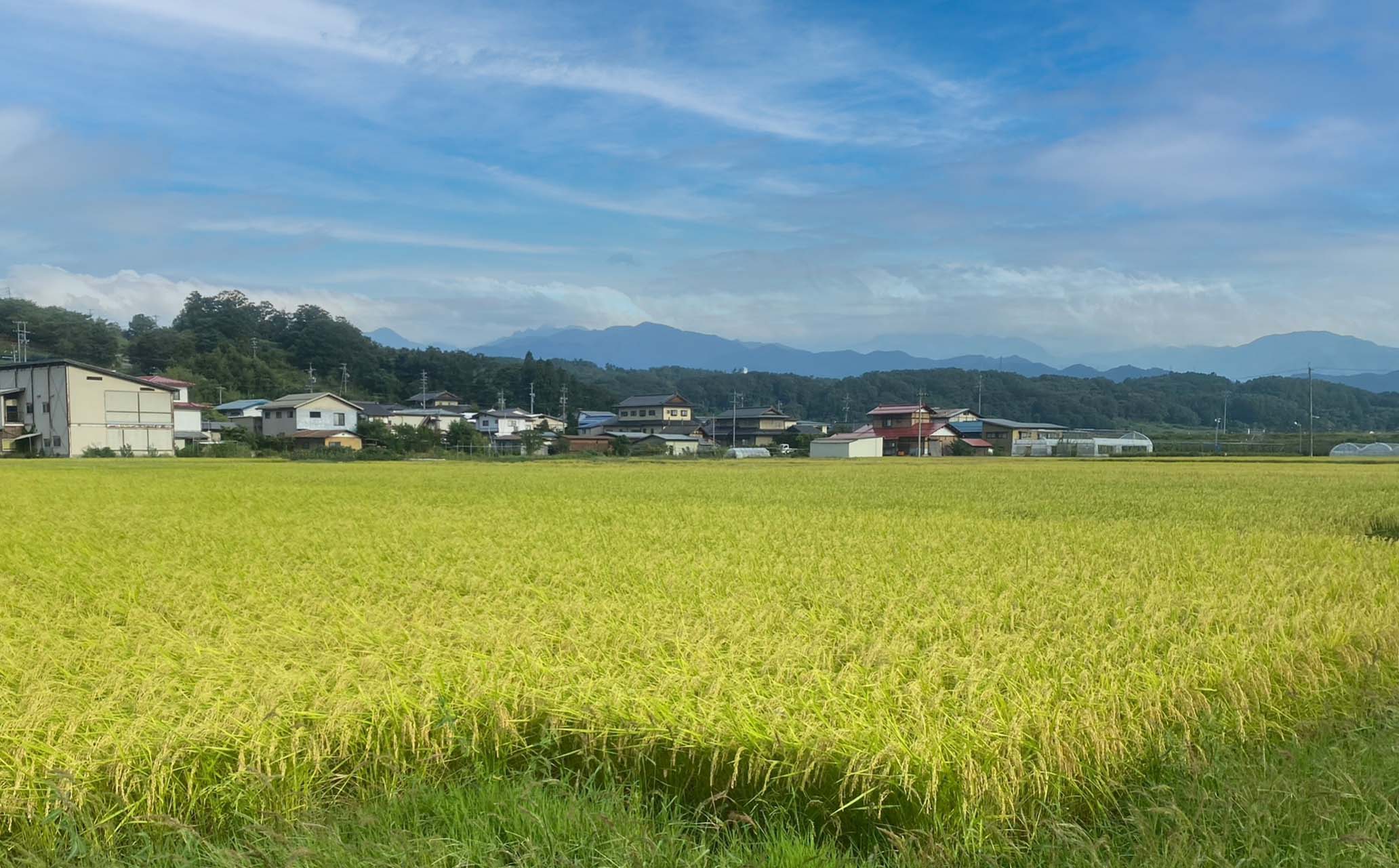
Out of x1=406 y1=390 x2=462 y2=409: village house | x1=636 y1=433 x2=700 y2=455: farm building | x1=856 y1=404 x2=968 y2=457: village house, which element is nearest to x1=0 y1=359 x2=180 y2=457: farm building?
x1=636 y1=433 x2=700 y2=455: farm building

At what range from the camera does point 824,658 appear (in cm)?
421

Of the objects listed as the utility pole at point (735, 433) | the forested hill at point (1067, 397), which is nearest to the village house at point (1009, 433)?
the utility pole at point (735, 433)

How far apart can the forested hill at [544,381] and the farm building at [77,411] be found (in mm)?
28008

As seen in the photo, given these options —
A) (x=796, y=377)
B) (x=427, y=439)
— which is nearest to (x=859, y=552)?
(x=427, y=439)

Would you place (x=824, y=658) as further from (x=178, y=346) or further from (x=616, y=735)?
(x=178, y=346)

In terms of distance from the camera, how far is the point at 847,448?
194 feet

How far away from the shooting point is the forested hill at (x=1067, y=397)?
111125 millimetres

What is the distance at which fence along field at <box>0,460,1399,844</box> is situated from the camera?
10.4 ft

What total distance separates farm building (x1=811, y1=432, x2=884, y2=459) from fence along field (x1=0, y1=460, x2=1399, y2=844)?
163 ft

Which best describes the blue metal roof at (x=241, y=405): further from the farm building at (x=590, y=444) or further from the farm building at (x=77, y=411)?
the farm building at (x=590, y=444)

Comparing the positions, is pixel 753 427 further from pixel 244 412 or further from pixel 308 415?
pixel 244 412

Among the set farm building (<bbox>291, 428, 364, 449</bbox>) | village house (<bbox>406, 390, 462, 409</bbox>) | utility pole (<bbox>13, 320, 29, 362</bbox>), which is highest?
utility pole (<bbox>13, 320, 29, 362</bbox>)

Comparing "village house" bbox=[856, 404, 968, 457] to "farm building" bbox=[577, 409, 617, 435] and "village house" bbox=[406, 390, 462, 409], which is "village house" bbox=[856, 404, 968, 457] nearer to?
"farm building" bbox=[577, 409, 617, 435]

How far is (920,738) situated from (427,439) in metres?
55.2
